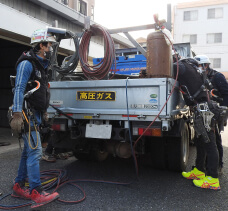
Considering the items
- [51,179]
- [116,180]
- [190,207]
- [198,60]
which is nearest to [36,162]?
[51,179]

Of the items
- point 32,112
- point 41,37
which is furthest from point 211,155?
point 41,37

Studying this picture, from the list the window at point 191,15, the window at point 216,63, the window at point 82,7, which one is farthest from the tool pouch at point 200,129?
the window at point 191,15

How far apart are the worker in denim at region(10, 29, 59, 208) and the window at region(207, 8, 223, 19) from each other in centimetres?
2948

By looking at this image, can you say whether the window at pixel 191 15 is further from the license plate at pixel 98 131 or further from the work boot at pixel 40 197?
the work boot at pixel 40 197

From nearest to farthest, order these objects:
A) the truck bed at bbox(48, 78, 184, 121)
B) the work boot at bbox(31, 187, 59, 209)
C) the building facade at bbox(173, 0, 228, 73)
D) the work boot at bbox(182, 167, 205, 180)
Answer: the work boot at bbox(31, 187, 59, 209) → the truck bed at bbox(48, 78, 184, 121) → the work boot at bbox(182, 167, 205, 180) → the building facade at bbox(173, 0, 228, 73)

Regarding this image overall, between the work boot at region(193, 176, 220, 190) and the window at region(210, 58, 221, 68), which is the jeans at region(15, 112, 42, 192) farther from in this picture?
the window at region(210, 58, 221, 68)

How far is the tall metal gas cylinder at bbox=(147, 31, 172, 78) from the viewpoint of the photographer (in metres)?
3.49

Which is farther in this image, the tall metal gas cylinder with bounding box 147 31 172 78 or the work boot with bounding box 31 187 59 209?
the tall metal gas cylinder with bounding box 147 31 172 78

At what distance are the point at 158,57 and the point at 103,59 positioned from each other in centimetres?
89

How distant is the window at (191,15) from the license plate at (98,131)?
2915 cm

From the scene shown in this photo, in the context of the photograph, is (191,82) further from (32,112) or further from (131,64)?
(131,64)

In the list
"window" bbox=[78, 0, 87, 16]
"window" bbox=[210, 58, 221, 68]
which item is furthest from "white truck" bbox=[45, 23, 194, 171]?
"window" bbox=[210, 58, 221, 68]

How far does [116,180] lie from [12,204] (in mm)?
1525

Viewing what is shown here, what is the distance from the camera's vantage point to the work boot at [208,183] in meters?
3.46
